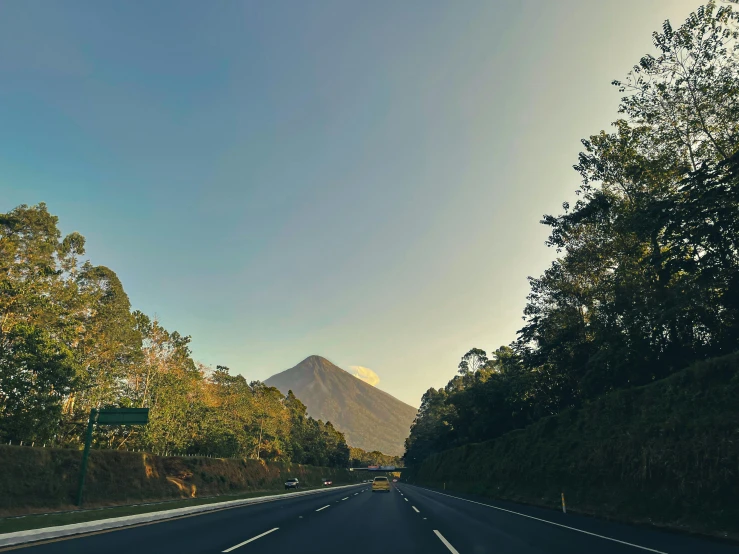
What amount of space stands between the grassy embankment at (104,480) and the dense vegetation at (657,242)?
28.6 meters

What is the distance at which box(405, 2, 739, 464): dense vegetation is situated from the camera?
22359 millimetres

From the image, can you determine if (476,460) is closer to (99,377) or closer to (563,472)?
(563,472)

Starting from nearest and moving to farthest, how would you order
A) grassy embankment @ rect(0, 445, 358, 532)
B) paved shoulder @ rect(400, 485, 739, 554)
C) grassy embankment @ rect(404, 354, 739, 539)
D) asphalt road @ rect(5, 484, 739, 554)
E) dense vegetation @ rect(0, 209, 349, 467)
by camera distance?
asphalt road @ rect(5, 484, 739, 554), paved shoulder @ rect(400, 485, 739, 554), grassy embankment @ rect(404, 354, 739, 539), grassy embankment @ rect(0, 445, 358, 532), dense vegetation @ rect(0, 209, 349, 467)

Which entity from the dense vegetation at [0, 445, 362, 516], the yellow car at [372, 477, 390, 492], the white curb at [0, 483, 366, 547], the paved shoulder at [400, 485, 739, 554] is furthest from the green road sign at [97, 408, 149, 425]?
the yellow car at [372, 477, 390, 492]

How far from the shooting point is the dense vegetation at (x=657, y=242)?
880 inches

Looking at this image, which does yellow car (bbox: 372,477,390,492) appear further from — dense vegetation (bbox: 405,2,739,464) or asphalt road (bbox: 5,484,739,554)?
asphalt road (bbox: 5,484,739,554)

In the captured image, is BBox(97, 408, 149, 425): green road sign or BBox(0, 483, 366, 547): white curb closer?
BBox(0, 483, 366, 547): white curb

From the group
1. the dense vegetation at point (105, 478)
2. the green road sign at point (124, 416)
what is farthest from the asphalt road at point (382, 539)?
the dense vegetation at point (105, 478)

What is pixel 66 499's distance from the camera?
79.1 feet

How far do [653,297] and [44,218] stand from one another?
161 ft

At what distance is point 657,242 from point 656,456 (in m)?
16.8

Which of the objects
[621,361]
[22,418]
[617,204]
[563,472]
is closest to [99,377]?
[22,418]

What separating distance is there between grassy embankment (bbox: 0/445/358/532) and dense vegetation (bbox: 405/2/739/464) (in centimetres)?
2858

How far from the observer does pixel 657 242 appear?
92.1 ft
